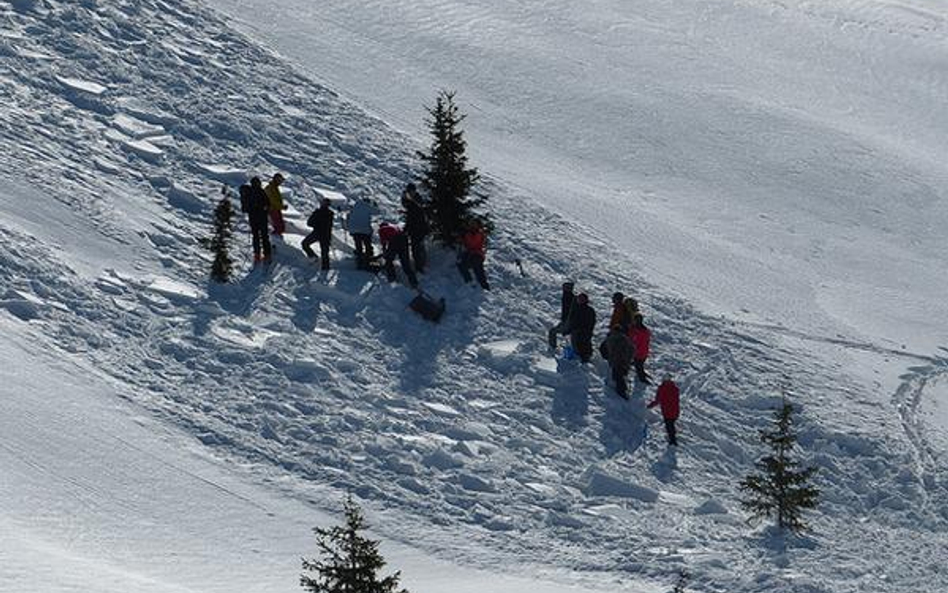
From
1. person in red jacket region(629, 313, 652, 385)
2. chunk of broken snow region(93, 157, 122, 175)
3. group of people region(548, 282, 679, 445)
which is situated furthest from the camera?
chunk of broken snow region(93, 157, 122, 175)

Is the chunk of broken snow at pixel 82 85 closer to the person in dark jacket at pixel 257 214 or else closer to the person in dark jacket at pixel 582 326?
the person in dark jacket at pixel 257 214

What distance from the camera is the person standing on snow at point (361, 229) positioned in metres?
21.6

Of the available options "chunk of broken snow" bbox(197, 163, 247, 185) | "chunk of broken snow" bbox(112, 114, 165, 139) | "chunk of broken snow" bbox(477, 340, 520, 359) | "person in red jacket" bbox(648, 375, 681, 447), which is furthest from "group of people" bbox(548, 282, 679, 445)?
"chunk of broken snow" bbox(112, 114, 165, 139)

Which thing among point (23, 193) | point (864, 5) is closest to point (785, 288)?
point (23, 193)

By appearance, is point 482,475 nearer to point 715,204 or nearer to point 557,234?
point 557,234

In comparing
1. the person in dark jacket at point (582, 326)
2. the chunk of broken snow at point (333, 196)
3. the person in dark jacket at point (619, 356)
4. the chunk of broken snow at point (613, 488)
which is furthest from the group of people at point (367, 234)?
the chunk of broken snow at point (613, 488)

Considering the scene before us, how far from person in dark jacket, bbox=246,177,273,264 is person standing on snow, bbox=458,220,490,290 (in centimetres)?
275

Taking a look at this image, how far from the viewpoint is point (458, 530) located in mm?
17594

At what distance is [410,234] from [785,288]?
7628 mm

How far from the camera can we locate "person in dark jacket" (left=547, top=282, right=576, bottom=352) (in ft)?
70.9

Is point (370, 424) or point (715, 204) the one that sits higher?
point (715, 204)

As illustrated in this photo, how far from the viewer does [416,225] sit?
71.4ft

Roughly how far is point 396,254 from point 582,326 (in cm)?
277

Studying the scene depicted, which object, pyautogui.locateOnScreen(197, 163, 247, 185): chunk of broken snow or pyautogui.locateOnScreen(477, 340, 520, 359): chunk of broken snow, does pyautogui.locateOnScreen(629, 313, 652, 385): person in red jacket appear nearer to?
pyautogui.locateOnScreen(477, 340, 520, 359): chunk of broken snow
